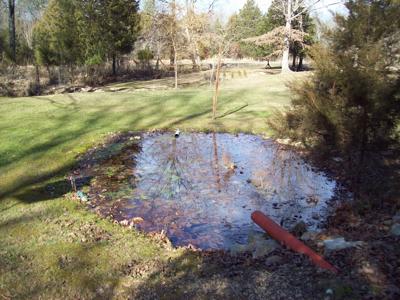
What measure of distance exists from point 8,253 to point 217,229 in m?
2.67

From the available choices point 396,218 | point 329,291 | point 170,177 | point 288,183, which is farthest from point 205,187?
point 329,291

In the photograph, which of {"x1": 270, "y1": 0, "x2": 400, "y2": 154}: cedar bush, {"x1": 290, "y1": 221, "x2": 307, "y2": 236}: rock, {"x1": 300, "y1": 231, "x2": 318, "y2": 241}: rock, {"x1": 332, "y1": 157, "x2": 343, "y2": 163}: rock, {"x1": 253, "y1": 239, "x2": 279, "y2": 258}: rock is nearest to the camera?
{"x1": 253, "y1": 239, "x2": 279, "y2": 258}: rock

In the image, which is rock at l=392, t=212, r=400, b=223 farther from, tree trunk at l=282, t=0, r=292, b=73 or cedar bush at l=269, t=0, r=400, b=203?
tree trunk at l=282, t=0, r=292, b=73

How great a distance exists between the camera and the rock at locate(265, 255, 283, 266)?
14.0 ft

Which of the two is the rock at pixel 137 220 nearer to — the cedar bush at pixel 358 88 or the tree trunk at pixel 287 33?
the cedar bush at pixel 358 88

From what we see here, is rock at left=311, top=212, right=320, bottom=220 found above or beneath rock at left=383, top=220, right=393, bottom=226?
beneath

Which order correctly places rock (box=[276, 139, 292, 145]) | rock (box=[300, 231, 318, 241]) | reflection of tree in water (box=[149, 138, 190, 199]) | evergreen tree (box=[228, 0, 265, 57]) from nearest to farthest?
rock (box=[300, 231, 318, 241]) < reflection of tree in water (box=[149, 138, 190, 199]) < rock (box=[276, 139, 292, 145]) < evergreen tree (box=[228, 0, 265, 57])

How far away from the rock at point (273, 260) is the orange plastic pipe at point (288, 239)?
24 centimetres

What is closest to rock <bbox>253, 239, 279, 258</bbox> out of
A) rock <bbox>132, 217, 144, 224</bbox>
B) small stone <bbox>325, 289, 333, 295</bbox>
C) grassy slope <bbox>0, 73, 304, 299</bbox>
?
grassy slope <bbox>0, 73, 304, 299</bbox>

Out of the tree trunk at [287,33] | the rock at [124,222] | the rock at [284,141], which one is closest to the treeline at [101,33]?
the tree trunk at [287,33]

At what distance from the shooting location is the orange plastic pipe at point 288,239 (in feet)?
13.1

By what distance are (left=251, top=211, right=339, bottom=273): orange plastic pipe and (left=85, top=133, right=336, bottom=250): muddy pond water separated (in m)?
0.23

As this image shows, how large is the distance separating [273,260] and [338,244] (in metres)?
0.75

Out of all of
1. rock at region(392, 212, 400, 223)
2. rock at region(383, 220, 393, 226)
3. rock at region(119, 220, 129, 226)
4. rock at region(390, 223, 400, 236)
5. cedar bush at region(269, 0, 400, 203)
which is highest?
cedar bush at region(269, 0, 400, 203)
